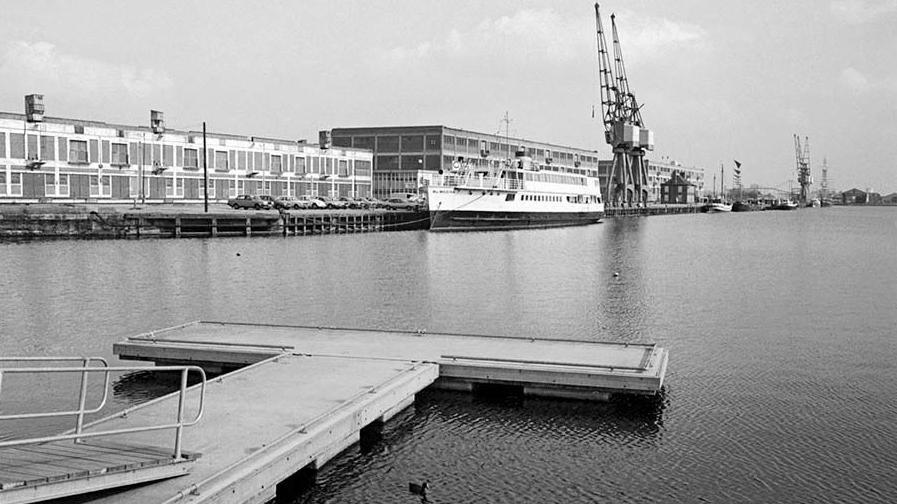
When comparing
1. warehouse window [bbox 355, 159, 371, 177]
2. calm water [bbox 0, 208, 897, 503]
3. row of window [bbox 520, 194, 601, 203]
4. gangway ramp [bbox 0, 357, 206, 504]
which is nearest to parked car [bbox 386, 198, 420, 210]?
warehouse window [bbox 355, 159, 371, 177]

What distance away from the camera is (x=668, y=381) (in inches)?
866

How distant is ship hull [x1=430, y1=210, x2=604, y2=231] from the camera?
96.8 meters

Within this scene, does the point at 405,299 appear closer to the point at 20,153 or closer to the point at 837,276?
the point at 837,276

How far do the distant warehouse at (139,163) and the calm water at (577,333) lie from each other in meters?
19.1

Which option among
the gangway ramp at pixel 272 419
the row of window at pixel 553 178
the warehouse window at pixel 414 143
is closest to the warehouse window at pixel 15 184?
the row of window at pixel 553 178

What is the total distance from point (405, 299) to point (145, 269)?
63.7 feet

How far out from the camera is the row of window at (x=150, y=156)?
8156 centimetres

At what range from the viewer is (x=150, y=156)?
3681 inches

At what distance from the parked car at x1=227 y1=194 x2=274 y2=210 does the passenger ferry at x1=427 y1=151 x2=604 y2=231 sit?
59.8 ft

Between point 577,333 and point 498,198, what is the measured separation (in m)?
73.3

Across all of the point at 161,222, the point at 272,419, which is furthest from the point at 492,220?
the point at 272,419

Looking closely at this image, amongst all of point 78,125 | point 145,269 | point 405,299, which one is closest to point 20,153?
point 78,125

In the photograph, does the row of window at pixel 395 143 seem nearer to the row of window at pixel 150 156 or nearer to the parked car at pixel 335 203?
the row of window at pixel 150 156

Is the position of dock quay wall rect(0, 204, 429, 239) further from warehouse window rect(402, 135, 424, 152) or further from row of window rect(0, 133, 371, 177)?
warehouse window rect(402, 135, 424, 152)
